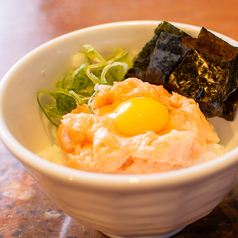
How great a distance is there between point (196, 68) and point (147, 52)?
0.34m

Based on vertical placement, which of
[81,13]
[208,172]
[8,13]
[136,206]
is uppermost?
[208,172]

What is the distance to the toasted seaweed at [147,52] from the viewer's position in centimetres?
177

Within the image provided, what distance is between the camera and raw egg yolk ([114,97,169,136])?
134 cm

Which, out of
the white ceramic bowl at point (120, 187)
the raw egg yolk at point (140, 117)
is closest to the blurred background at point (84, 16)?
the white ceramic bowl at point (120, 187)

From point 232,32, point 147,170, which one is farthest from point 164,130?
point 232,32

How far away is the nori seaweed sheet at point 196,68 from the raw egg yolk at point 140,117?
32 centimetres

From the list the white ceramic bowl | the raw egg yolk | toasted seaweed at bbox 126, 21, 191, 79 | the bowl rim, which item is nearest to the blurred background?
toasted seaweed at bbox 126, 21, 191, 79

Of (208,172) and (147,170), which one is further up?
(208,172)

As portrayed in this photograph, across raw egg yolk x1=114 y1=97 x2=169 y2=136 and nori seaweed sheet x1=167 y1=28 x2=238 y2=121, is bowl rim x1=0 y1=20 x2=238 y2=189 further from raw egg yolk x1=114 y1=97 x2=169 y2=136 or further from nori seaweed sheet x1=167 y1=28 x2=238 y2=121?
nori seaweed sheet x1=167 y1=28 x2=238 y2=121

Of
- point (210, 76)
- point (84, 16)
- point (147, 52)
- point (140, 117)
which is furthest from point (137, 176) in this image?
point (84, 16)

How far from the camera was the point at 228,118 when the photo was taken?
63.6 inches

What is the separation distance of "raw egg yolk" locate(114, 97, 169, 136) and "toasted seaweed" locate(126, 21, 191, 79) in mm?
414

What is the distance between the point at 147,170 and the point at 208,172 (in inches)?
14.3

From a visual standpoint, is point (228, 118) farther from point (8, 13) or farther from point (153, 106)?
point (8, 13)
